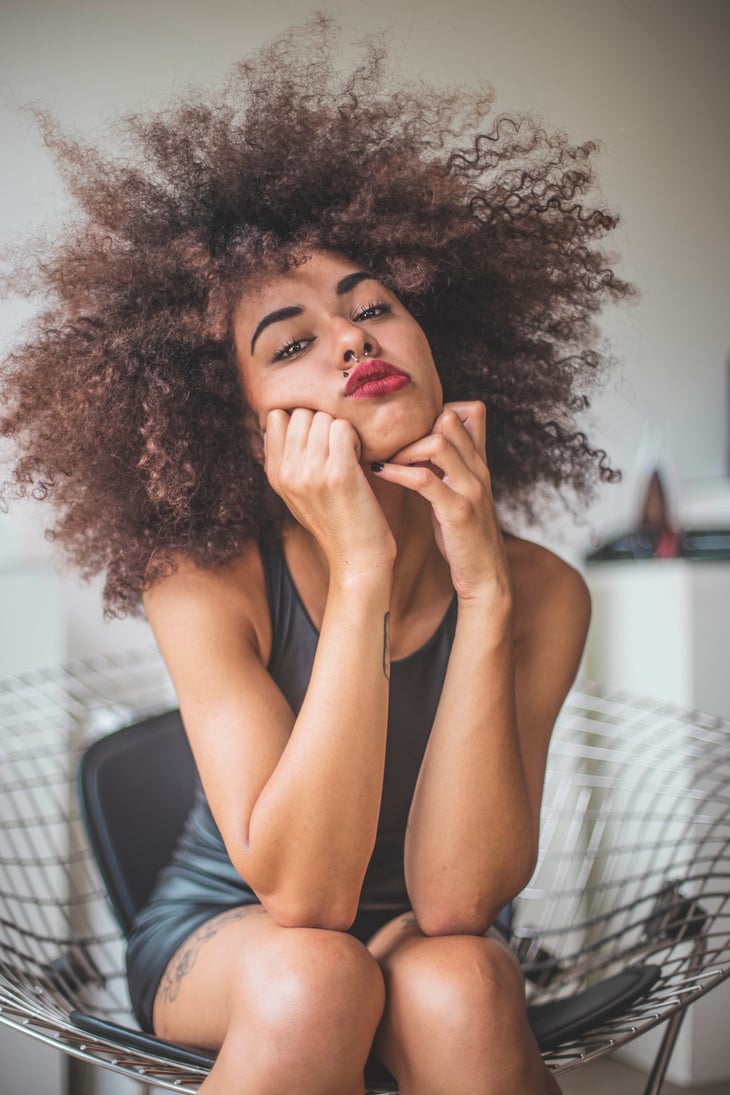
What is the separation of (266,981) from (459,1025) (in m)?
0.15

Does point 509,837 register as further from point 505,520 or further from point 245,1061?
point 505,520

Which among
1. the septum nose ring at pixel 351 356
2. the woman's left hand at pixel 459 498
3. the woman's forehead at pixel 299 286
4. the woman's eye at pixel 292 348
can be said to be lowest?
the woman's left hand at pixel 459 498

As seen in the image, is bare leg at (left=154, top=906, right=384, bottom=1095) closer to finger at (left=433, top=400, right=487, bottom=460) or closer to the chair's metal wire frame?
the chair's metal wire frame

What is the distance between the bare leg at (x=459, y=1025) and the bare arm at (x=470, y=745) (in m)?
0.05

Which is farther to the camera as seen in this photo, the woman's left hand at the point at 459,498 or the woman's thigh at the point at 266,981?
the woman's left hand at the point at 459,498

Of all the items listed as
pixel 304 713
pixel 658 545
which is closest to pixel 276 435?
pixel 304 713

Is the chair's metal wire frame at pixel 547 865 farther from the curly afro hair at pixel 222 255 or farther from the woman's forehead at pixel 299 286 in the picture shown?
the woman's forehead at pixel 299 286

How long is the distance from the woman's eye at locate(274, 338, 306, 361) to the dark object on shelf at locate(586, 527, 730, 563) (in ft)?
3.17

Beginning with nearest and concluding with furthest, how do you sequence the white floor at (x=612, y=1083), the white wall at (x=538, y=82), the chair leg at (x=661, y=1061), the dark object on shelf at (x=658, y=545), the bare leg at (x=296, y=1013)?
the bare leg at (x=296, y=1013), the chair leg at (x=661, y=1061), the white wall at (x=538, y=82), the white floor at (x=612, y=1083), the dark object on shelf at (x=658, y=545)

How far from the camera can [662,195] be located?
143 centimetres

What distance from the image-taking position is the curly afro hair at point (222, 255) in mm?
950

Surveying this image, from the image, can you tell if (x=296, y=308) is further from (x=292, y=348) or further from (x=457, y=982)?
(x=457, y=982)

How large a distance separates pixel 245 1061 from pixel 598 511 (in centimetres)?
145

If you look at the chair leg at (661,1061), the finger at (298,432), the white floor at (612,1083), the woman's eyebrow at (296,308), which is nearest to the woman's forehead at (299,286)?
the woman's eyebrow at (296,308)
